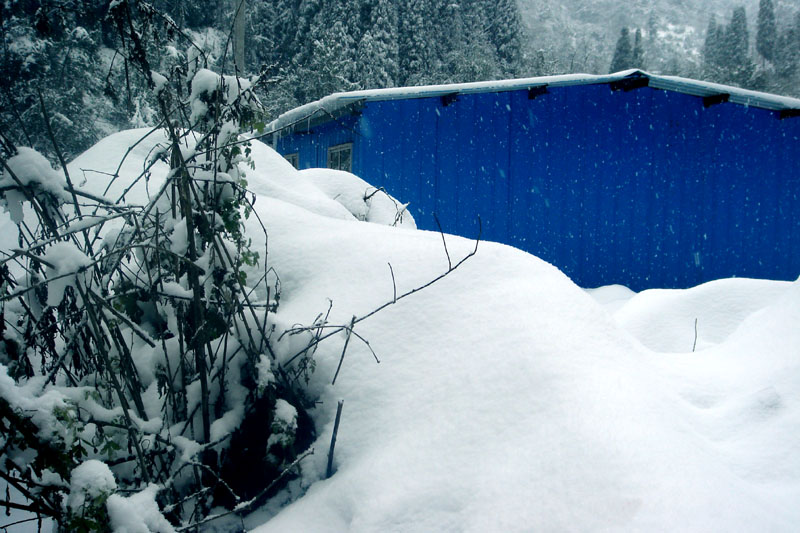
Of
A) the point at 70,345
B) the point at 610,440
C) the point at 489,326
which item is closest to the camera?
the point at 610,440

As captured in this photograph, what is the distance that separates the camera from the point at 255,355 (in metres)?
1.66

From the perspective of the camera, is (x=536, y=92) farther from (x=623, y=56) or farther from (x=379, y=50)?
(x=623, y=56)

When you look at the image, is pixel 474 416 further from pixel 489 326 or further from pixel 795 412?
pixel 795 412

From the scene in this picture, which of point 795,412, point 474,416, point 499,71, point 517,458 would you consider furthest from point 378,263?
point 499,71

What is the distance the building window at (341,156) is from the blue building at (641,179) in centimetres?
164

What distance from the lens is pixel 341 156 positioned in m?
10.1

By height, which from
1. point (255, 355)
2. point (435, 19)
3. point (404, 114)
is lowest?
point (255, 355)

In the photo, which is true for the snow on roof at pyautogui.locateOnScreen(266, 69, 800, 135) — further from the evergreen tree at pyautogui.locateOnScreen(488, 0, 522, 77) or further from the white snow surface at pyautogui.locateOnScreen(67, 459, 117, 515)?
the evergreen tree at pyautogui.locateOnScreen(488, 0, 522, 77)

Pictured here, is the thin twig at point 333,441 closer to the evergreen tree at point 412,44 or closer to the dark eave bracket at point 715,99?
the dark eave bracket at point 715,99

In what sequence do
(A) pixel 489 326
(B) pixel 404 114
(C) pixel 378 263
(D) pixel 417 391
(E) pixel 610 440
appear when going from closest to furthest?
1. (E) pixel 610 440
2. (D) pixel 417 391
3. (A) pixel 489 326
4. (C) pixel 378 263
5. (B) pixel 404 114

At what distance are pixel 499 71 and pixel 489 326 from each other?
103ft

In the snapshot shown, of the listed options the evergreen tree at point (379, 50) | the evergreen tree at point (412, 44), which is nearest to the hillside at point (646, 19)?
the evergreen tree at point (412, 44)

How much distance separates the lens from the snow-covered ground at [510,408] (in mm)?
1217

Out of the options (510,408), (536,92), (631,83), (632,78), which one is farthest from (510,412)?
(536,92)
